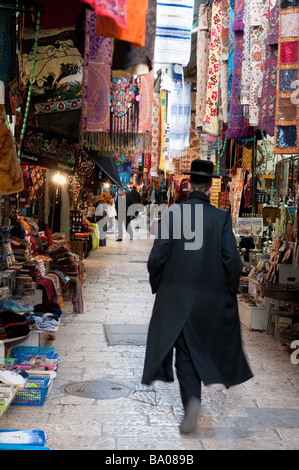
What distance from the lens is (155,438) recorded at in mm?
4656

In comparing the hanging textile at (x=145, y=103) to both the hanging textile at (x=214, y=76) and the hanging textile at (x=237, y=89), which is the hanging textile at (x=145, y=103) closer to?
the hanging textile at (x=237, y=89)

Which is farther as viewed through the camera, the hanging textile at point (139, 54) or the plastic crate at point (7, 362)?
Result: the plastic crate at point (7, 362)

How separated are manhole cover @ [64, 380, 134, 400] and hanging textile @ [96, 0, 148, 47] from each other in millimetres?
3450

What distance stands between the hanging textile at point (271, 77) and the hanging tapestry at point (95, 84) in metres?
1.78

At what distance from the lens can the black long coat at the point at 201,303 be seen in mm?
4785

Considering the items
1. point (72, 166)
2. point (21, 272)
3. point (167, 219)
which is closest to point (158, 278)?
point (167, 219)

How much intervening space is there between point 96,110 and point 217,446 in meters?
3.90

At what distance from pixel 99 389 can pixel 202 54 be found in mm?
6447

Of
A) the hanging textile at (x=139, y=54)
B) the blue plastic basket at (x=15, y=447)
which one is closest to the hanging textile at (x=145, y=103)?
the hanging textile at (x=139, y=54)

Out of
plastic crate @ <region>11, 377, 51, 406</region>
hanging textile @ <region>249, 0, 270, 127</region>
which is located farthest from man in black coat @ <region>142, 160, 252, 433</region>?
hanging textile @ <region>249, 0, 270, 127</region>

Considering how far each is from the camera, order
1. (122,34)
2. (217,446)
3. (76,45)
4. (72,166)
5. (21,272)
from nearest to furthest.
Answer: (122,34) < (217,446) < (76,45) < (21,272) < (72,166)

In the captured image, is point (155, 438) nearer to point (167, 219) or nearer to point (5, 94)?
point (167, 219)

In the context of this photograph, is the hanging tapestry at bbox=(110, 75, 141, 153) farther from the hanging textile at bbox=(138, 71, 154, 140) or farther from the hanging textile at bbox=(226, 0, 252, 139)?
the hanging textile at bbox=(226, 0, 252, 139)

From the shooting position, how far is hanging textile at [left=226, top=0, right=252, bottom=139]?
7.93 metres
